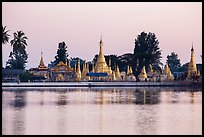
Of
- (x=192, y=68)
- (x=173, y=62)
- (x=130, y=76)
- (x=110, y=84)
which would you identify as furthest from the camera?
(x=173, y=62)

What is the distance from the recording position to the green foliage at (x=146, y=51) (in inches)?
2436

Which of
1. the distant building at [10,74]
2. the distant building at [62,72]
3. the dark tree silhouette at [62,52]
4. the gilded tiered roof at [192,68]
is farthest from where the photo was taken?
the dark tree silhouette at [62,52]

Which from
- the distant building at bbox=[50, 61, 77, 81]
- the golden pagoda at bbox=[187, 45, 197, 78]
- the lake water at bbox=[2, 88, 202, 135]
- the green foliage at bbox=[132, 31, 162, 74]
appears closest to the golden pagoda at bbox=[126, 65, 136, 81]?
the green foliage at bbox=[132, 31, 162, 74]

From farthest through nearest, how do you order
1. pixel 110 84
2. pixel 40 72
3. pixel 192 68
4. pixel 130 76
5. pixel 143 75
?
pixel 40 72 < pixel 130 76 < pixel 143 75 < pixel 192 68 < pixel 110 84

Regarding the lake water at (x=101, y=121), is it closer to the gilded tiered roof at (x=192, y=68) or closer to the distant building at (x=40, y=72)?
the gilded tiered roof at (x=192, y=68)

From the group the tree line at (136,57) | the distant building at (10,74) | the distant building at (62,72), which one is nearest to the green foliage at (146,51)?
the tree line at (136,57)

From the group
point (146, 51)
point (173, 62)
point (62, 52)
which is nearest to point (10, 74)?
point (62, 52)

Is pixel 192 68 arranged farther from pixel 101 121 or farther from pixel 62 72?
pixel 101 121

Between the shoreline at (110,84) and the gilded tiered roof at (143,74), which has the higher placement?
the gilded tiered roof at (143,74)

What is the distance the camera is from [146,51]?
209 feet

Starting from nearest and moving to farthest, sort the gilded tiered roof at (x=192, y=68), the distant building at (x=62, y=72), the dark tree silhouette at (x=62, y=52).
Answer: the gilded tiered roof at (x=192, y=68)
the distant building at (x=62, y=72)
the dark tree silhouette at (x=62, y=52)

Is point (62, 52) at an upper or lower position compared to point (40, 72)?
upper

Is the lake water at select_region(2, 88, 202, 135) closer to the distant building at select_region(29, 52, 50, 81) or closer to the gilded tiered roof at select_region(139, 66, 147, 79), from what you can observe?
the gilded tiered roof at select_region(139, 66, 147, 79)

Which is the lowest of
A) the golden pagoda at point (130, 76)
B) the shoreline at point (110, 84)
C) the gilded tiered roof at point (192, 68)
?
the shoreline at point (110, 84)
